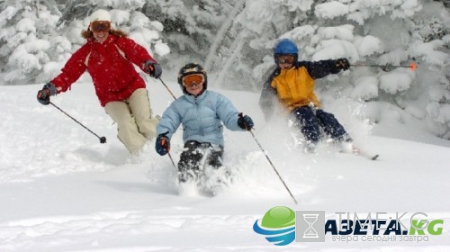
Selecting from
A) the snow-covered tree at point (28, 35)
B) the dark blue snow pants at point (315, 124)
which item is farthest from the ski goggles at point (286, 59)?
the snow-covered tree at point (28, 35)

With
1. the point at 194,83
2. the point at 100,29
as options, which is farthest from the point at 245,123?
the point at 100,29

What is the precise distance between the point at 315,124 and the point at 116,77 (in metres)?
2.63

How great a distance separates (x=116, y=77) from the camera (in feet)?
24.2

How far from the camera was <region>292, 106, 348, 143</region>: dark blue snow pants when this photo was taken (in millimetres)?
6941

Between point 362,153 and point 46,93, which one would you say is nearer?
point 362,153

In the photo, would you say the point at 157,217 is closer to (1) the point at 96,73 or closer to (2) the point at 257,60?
(1) the point at 96,73

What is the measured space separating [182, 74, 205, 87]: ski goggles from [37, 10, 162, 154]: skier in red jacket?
4.95 ft

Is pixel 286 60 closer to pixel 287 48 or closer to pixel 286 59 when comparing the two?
pixel 286 59

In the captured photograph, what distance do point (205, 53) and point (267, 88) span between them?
12401 millimetres

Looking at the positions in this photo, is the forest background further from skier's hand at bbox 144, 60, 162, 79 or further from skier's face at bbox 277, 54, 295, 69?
skier's hand at bbox 144, 60, 162, 79

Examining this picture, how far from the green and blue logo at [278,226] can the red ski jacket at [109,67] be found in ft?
11.7

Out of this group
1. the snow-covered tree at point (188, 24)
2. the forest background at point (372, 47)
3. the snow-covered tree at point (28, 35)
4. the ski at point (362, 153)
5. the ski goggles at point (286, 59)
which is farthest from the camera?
the snow-covered tree at point (188, 24)

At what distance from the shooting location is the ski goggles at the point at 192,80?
224 inches
